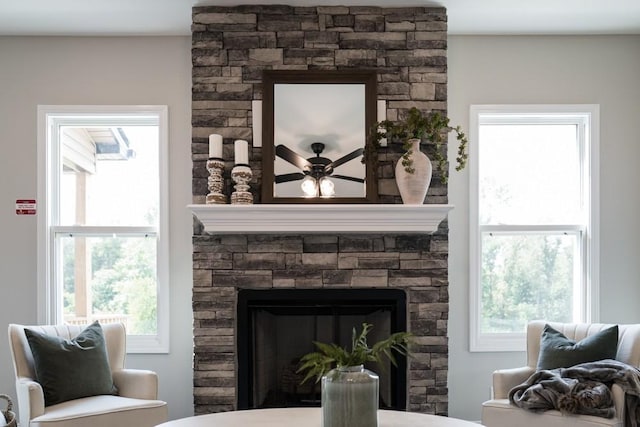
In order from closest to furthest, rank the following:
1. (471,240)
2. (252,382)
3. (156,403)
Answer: (156,403)
(252,382)
(471,240)

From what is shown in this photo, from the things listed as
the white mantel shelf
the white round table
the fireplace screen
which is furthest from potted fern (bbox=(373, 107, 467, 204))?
the white round table

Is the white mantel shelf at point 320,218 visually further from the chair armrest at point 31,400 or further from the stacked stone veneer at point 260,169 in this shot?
the chair armrest at point 31,400

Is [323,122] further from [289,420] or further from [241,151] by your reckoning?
[289,420]

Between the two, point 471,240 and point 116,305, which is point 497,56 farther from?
point 116,305

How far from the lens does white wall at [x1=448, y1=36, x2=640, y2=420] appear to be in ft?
13.5

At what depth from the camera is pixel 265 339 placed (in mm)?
3727

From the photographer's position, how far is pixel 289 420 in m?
2.52

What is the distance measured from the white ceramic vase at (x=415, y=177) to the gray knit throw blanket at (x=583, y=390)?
1.12m

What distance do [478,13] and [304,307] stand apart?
205 cm

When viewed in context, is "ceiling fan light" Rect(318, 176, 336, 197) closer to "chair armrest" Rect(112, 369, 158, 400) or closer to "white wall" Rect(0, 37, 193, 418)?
"white wall" Rect(0, 37, 193, 418)

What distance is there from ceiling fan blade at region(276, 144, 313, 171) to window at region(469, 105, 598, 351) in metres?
1.30

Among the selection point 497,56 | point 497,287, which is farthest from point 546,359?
point 497,56

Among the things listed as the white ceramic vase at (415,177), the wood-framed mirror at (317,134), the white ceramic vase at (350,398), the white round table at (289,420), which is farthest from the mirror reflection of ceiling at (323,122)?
the white ceramic vase at (350,398)

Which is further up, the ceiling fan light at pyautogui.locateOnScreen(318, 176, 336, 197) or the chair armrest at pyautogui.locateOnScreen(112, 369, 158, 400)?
the ceiling fan light at pyautogui.locateOnScreen(318, 176, 336, 197)
